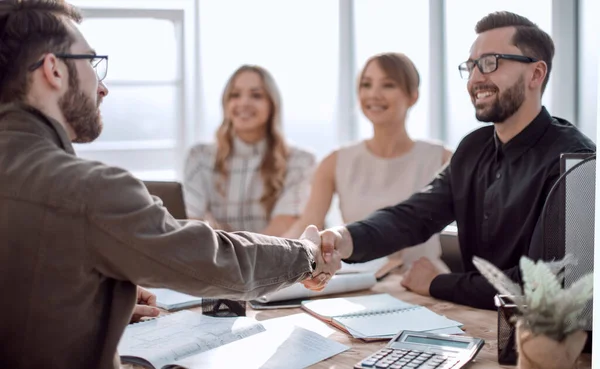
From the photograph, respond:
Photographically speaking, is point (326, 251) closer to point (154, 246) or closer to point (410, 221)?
point (410, 221)

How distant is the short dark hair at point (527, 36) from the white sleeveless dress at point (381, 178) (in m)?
1.15

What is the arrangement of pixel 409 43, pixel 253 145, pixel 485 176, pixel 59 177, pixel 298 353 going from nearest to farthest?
1. pixel 59 177
2. pixel 298 353
3. pixel 485 176
4. pixel 253 145
5. pixel 409 43

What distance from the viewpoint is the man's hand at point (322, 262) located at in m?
1.99

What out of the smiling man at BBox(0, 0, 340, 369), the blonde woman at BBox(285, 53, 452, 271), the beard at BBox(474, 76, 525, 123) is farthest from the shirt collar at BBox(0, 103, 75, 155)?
the blonde woman at BBox(285, 53, 452, 271)

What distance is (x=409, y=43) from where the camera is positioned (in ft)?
15.9

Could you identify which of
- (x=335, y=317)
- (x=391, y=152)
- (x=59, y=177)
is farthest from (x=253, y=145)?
(x=59, y=177)

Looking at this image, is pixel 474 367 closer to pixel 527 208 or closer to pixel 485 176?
pixel 527 208

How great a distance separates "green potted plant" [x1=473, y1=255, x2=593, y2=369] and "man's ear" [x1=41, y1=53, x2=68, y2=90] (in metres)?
0.89

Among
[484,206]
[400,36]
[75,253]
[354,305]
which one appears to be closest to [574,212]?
[354,305]

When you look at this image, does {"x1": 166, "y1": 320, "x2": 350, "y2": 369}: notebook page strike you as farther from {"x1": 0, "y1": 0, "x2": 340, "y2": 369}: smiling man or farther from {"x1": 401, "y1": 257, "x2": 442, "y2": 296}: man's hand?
{"x1": 401, "y1": 257, "x2": 442, "y2": 296}: man's hand

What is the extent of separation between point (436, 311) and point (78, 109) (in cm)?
108

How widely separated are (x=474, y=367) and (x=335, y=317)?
1.42ft

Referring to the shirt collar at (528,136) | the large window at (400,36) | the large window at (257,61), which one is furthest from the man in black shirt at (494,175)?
the large window at (400,36)

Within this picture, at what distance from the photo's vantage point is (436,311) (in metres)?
1.98
